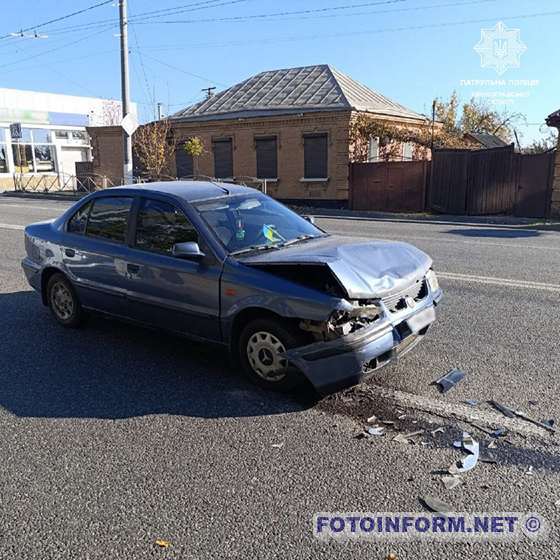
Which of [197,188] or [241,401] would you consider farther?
[197,188]

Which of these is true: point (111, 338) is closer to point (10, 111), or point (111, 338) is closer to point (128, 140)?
point (128, 140)

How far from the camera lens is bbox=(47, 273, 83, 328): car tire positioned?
217 inches

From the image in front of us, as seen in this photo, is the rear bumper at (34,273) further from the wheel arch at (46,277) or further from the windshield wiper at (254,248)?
the windshield wiper at (254,248)

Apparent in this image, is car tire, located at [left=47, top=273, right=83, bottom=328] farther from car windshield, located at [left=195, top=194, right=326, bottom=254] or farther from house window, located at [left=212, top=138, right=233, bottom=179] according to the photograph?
house window, located at [left=212, top=138, right=233, bottom=179]

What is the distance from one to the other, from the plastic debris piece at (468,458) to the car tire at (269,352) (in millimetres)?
1170

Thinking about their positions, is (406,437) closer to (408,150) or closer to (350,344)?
(350,344)

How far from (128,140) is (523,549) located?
20.7m

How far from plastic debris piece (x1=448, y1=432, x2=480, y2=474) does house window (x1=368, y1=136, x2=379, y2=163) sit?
2044 cm

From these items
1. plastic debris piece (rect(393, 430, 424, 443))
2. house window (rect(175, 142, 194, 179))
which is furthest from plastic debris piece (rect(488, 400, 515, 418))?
house window (rect(175, 142, 194, 179))

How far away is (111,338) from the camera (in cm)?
528

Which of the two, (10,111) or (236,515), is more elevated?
(10,111)

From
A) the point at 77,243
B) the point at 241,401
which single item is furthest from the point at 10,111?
the point at 241,401

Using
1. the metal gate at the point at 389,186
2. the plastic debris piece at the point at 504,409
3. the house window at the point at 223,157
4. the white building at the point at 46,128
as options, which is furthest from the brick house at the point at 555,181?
the white building at the point at 46,128

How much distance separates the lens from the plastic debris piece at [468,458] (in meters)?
3.02
